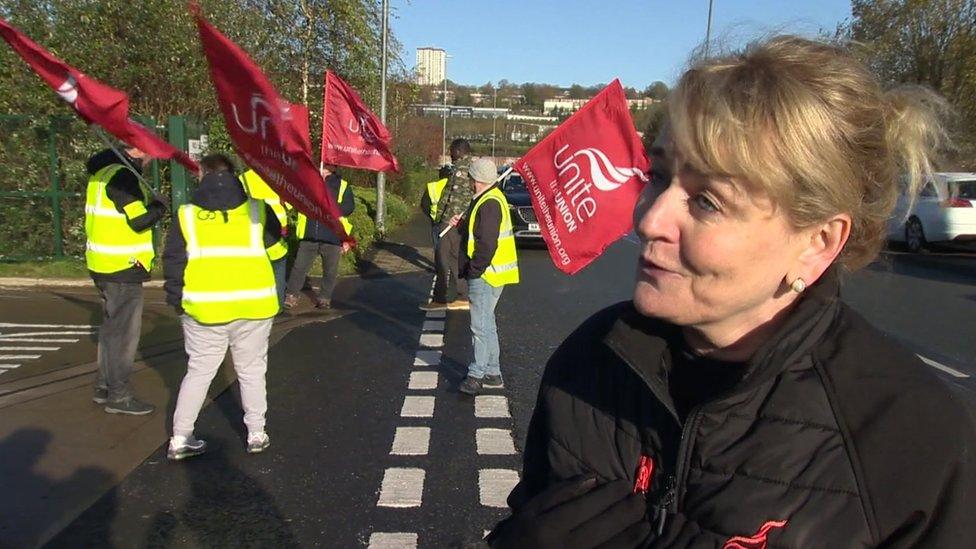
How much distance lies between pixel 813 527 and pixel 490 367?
18.3 feet

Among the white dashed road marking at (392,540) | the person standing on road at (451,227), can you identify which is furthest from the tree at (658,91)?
the person standing on road at (451,227)

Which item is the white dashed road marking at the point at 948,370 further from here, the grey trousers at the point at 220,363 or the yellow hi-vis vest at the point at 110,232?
the yellow hi-vis vest at the point at 110,232

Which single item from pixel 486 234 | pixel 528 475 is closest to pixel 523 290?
pixel 486 234

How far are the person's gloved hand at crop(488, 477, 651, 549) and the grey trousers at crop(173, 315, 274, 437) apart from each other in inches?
158

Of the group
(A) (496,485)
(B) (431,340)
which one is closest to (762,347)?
(A) (496,485)

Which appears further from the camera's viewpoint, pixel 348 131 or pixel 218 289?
pixel 348 131

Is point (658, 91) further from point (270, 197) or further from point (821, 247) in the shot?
point (270, 197)

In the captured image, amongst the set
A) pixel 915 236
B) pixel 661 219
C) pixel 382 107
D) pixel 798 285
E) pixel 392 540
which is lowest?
pixel 392 540

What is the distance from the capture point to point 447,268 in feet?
35.6

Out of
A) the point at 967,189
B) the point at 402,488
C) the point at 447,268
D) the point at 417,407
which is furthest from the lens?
the point at 967,189

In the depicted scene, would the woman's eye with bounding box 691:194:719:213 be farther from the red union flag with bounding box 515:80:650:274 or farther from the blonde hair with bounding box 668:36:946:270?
the red union flag with bounding box 515:80:650:274

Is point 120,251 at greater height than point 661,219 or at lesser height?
lesser

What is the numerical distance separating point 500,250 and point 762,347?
5.31m

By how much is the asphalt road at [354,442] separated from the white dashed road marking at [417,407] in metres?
0.06
